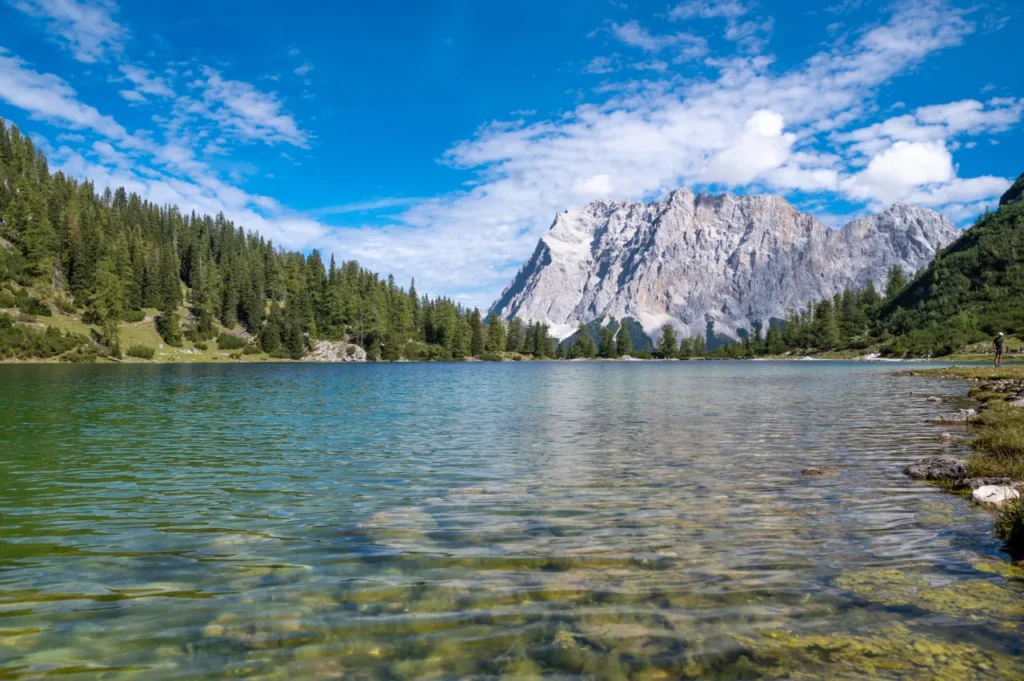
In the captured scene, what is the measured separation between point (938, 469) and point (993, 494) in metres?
4.15

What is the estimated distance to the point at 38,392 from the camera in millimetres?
60125

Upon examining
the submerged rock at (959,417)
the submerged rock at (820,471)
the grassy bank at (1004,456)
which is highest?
the grassy bank at (1004,456)

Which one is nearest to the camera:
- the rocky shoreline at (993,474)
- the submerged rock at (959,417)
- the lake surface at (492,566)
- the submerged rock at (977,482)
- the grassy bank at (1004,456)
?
the lake surface at (492,566)

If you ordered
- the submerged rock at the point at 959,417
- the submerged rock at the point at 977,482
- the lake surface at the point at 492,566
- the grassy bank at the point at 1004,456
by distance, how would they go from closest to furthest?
the lake surface at the point at 492,566 → the grassy bank at the point at 1004,456 → the submerged rock at the point at 977,482 → the submerged rock at the point at 959,417

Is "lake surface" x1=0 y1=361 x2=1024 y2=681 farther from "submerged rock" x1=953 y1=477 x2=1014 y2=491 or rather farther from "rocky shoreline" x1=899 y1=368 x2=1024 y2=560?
"submerged rock" x1=953 y1=477 x2=1014 y2=491

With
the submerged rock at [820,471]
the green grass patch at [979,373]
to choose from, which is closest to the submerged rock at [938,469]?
the submerged rock at [820,471]

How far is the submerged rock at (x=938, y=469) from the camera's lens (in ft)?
67.9

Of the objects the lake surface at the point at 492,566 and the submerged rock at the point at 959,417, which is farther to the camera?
the submerged rock at the point at 959,417

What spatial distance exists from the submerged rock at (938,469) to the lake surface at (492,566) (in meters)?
1.11

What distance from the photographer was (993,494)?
1741 centimetres

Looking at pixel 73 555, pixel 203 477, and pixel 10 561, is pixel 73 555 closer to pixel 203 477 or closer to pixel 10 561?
pixel 10 561

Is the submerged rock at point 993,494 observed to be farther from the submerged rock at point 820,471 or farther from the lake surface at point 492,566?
the submerged rock at point 820,471

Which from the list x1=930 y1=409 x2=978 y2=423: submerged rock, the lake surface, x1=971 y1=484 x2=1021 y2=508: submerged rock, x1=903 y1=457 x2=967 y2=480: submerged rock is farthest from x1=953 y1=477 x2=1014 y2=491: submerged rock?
x1=930 y1=409 x2=978 y2=423: submerged rock

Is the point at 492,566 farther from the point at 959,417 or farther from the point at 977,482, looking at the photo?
the point at 959,417
